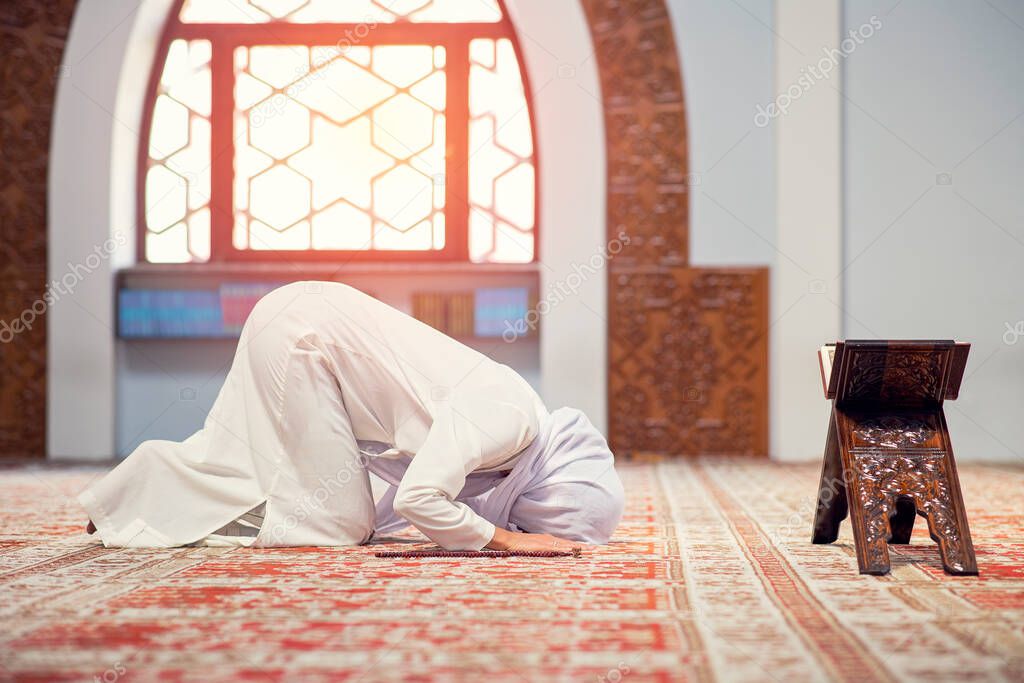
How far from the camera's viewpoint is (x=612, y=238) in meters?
6.04

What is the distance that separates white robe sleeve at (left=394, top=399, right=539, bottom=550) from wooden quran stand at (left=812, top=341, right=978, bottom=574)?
29.5 inches

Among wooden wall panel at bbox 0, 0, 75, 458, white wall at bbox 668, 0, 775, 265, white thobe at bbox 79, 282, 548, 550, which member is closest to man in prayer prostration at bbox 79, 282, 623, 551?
white thobe at bbox 79, 282, 548, 550

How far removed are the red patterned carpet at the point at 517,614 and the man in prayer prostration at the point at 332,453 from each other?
112mm

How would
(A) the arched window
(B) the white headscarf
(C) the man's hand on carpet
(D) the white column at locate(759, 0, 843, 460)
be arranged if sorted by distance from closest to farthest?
1. (C) the man's hand on carpet
2. (B) the white headscarf
3. (D) the white column at locate(759, 0, 843, 460)
4. (A) the arched window

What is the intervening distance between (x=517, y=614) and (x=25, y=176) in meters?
5.27

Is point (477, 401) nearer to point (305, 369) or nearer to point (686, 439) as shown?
point (305, 369)

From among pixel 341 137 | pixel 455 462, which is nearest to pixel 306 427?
pixel 455 462

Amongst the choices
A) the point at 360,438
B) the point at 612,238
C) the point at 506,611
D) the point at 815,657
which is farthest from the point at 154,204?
the point at 815,657

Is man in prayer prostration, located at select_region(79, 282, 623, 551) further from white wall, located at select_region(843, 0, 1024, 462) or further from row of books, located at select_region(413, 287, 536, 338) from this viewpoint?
white wall, located at select_region(843, 0, 1024, 462)

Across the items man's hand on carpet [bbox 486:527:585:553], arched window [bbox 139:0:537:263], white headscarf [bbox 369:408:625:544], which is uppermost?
arched window [bbox 139:0:537:263]

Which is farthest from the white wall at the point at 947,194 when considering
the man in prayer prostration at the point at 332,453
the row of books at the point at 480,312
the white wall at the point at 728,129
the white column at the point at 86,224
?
the white column at the point at 86,224

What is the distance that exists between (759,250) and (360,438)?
3662 mm

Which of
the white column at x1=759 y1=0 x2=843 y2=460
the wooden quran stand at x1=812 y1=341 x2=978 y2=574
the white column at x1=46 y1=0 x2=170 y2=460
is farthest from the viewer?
the white column at x1=46 y1=0 x2=170 y2=460

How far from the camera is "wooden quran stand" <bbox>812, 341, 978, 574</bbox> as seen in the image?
7.86 feet
